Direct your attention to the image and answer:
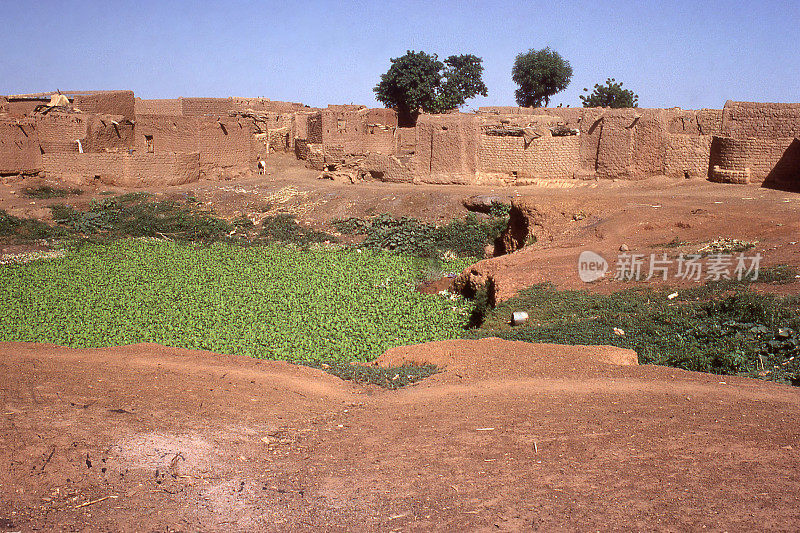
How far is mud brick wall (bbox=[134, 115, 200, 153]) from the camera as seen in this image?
60.5 feet

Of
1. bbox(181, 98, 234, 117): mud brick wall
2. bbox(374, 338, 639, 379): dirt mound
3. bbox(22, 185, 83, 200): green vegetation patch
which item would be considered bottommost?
bbox(374, 338, 639, 379): dirt mound

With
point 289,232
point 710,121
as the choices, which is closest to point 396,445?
point 289,232

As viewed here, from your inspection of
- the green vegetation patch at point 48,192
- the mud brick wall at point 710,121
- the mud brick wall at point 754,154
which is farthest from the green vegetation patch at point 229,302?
the mud brick wall at point 710,121

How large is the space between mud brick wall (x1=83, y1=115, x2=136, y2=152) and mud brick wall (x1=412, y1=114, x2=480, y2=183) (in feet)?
28.8

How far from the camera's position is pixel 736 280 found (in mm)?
7641

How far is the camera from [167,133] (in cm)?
1864

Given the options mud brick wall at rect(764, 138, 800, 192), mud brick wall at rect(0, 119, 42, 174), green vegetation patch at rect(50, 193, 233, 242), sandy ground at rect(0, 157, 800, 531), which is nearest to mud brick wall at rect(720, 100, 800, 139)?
mud brick wall at rect(764, 138, 800, 192)

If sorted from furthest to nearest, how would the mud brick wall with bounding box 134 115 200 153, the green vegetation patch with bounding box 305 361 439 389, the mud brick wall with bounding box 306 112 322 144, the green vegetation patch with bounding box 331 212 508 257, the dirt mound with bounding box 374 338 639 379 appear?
the mud brick wall with bounding box 306 112 322 144 → the mud brick wall with bounding box 134 115 200 153 → the green vegetation patch with bounding box 331 212 508 257 → the green vegetation patch with bounding box 305 361 439 389 → the dirt mound with bounding box 374 338 639 379

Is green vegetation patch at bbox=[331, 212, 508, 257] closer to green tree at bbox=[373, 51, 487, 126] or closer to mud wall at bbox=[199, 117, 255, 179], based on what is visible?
mud wall at bbox=[199, 117, 255, 179]

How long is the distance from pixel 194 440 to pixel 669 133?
15.9 metres

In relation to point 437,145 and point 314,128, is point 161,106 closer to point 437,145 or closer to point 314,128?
point 314,128

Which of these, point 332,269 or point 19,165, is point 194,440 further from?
point 19,165

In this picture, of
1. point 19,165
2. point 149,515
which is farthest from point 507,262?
point 19,165

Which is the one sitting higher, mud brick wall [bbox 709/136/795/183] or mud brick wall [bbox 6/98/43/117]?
mud brick wall [bbox 6/98/43/117]
